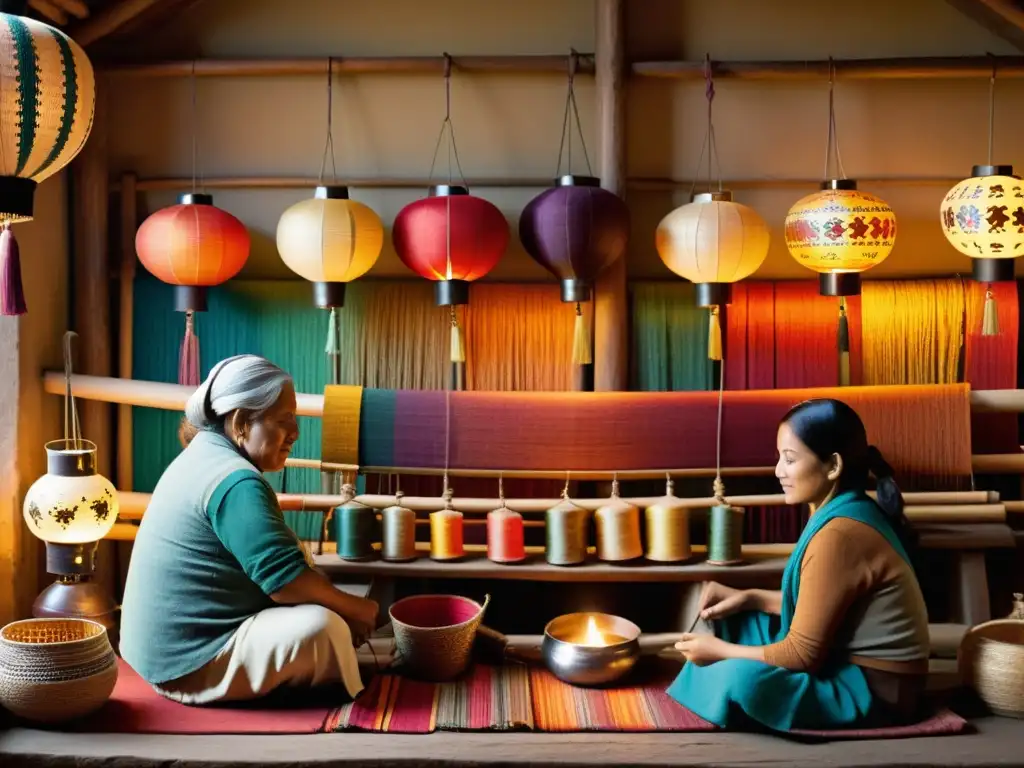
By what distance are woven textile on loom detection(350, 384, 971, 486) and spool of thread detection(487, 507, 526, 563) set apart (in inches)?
9.8

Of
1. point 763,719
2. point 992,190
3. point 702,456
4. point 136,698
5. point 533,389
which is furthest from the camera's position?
point 533,389

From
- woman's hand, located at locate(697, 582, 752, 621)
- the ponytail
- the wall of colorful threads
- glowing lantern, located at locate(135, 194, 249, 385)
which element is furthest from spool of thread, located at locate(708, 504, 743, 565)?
glowing lantern, located at locate(135, 194, 249, 385)

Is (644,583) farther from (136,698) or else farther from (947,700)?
(136,698)

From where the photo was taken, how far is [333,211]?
3.92 meters

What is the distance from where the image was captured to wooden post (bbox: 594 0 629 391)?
4.31 meters

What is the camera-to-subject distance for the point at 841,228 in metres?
3.91

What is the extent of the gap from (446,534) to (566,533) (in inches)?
18.2

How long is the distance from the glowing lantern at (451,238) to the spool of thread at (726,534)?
1284 mm

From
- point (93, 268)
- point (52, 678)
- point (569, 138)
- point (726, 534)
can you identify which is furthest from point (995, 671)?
point (93, 268)

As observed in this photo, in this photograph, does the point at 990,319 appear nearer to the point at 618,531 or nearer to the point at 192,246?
the point at 618,531

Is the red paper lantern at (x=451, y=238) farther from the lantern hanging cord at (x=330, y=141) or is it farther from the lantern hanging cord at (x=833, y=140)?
the lantern hanging cord at (x=833, y=140)

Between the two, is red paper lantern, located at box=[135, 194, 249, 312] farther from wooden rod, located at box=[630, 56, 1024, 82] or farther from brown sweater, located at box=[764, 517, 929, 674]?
brown sweater, located at box=[764, 517, 929, 674]

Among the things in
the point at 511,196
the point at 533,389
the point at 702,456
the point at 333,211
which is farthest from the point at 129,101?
the point at 702,456

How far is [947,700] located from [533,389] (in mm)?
1997
